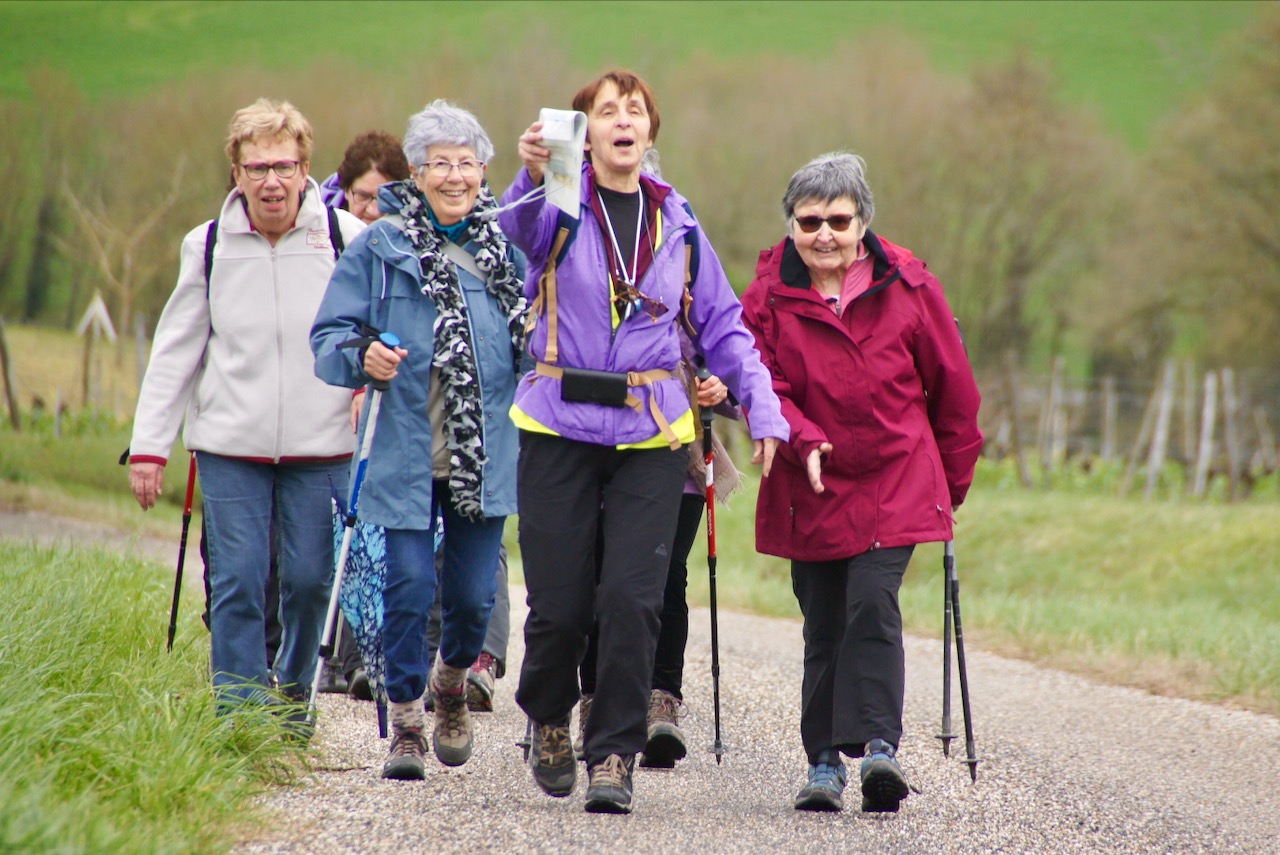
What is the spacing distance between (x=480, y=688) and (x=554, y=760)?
1.55m

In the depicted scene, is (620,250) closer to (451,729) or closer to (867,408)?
(867,408)

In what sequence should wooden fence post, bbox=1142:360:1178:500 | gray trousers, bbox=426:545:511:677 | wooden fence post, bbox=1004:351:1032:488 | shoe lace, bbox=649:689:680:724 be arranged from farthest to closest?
wooden fence post, bbox=1004:351:1032:488
wooden fence post, bbox=1142:360:1178:500
gray trousers, bbox=426:545:511:677
shoe lace, bbox=649:689:680:724

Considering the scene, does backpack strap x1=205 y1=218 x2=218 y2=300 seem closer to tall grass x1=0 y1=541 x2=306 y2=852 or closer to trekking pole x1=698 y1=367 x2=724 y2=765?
tall grass x1=0 y1=541 x2=306 y2=852

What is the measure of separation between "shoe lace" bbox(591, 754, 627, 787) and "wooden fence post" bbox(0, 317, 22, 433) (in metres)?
13.0

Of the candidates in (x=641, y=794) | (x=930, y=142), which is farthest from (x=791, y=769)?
(x=930, y=142)

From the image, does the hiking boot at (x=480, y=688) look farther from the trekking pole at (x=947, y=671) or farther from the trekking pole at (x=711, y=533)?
the trekking pole at (x=947, y=671)

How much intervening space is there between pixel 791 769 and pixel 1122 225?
1425 inches

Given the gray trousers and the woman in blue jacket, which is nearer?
the woman in blue jacket

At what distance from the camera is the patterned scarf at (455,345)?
4.73 meters

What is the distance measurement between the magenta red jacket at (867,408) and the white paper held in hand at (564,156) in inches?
33.1

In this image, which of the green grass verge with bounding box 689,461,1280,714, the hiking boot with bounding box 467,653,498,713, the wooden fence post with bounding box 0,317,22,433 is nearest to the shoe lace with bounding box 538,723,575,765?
the hiking boot with bounding box 467,653,498,713

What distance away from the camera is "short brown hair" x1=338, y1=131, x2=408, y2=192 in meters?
6.68

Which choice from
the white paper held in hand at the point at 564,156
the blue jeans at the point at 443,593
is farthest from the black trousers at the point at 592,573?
the white paper held in hand at the point at 564,156

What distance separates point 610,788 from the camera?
434cm
